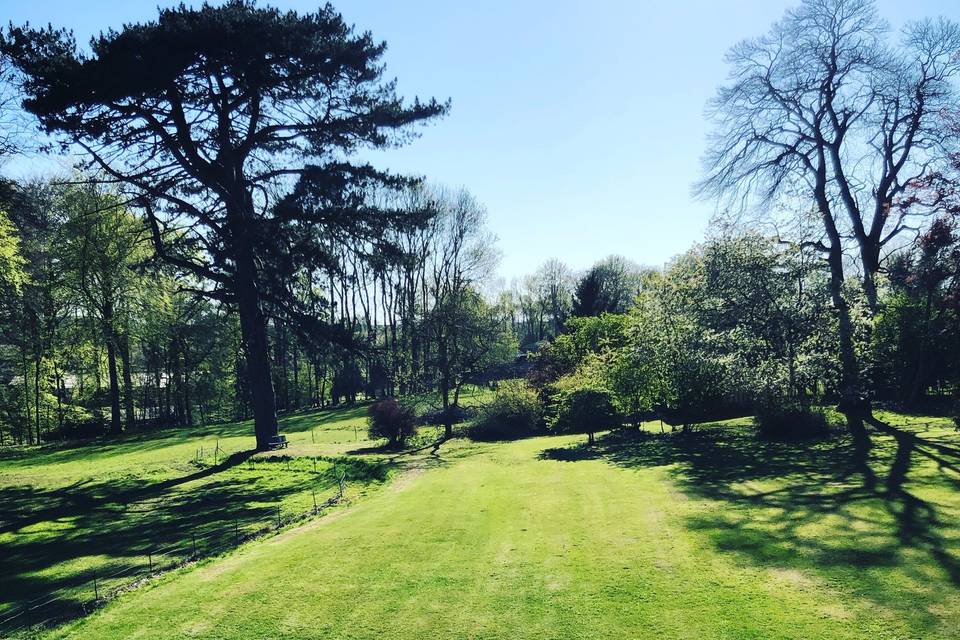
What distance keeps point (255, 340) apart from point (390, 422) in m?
9.77

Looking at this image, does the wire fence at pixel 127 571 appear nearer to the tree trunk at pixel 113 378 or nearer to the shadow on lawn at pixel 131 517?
the shadow on lawn at pixel 131 517

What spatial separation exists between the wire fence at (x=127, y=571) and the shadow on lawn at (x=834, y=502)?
9940 millimetres

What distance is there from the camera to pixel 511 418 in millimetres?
32625

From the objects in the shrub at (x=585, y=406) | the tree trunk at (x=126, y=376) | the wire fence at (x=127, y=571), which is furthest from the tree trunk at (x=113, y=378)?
the shrub at (x=585, y=406)

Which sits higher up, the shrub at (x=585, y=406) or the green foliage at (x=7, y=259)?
the green foliage at (x=7, y=259)

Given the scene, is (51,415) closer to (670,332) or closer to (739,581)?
(670,332)

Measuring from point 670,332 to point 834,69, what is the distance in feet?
42.0

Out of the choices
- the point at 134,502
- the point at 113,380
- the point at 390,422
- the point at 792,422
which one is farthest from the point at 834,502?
the point at 113,380

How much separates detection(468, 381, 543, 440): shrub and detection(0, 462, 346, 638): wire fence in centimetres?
1845

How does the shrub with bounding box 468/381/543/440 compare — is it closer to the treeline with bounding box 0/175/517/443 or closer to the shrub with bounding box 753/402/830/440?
the treeline with bounding box 0/175/517/443

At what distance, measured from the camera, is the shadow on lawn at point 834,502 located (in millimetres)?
7875

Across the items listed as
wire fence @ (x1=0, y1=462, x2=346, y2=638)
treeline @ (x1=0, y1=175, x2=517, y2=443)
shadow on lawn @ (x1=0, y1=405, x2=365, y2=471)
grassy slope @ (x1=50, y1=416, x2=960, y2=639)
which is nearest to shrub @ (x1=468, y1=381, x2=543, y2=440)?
treeline @ (x1=0, y1=175, x2=517, y2=443)

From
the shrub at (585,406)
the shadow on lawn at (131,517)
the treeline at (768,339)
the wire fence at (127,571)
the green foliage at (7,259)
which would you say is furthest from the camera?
the shrub at (585,406)

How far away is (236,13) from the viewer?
17.1m
